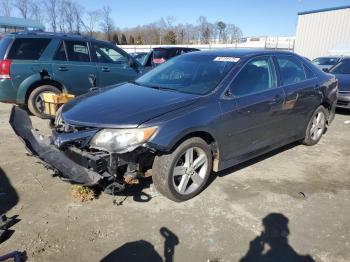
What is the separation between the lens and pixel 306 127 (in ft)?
18.7

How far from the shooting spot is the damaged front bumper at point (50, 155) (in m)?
3.35

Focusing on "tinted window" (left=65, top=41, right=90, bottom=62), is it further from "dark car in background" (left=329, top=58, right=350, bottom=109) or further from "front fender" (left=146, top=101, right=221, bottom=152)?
"dark car in background" (left=329, top=58, right=350, bottom=109)

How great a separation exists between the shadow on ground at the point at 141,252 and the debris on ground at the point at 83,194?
957 mm

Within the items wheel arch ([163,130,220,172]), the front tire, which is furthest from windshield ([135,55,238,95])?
the front tire

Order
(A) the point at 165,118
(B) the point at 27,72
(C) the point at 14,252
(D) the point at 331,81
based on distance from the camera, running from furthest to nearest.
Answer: (B) the point at 27,72
(D) the point at 331,81
(A) the point at 165,118
(C) the point at 14,252

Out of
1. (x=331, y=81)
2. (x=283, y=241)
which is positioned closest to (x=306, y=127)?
(x=331, y=81)

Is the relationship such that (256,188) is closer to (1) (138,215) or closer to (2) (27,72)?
(1) (138,215)

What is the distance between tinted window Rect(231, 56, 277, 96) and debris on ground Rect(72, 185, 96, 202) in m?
2.08

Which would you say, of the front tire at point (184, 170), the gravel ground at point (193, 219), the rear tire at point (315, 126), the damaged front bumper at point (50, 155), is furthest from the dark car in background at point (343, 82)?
the damaged front bumper at point (50, 155)

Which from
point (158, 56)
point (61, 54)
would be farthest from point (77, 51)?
point (158, 56)

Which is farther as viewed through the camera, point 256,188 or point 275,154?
point 275,154

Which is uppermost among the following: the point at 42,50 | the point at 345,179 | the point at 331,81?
the point at 42,50

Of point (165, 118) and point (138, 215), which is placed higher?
point (165, 118)

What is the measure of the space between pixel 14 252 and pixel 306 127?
4.68m
